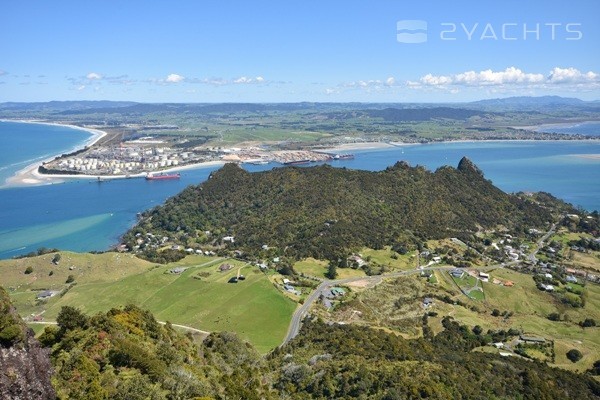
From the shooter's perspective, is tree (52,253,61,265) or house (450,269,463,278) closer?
tree (52,253,61,265)

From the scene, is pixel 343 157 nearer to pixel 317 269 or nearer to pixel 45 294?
pixel 317 269

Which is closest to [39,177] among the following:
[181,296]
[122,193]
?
[122,193]

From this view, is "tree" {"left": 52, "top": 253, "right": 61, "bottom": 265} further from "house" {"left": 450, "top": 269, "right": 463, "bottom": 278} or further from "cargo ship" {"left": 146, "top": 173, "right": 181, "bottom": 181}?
"cargo ship" {"left": 146, "top": 173, "right": 181, "bottom": 181}

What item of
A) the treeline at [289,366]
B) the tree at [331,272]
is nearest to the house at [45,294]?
the treeline at [289,366]

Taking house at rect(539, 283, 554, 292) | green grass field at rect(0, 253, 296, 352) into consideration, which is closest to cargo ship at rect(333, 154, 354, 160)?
green grass field at rect(0, 253, 296, 352)

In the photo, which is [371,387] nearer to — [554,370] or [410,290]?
[554,370]

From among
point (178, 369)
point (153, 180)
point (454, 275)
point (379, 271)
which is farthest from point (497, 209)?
point (153, 180)

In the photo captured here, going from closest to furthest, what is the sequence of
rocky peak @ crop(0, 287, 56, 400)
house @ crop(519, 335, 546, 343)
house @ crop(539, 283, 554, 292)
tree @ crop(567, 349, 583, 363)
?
rocky peak @ crop(0, 287, 56, 400) → tree @ crop(567, 349, 583, 363) → house @ crop(519, 335, 546, 343) → house @ crop(539, 283, 554, 292)
